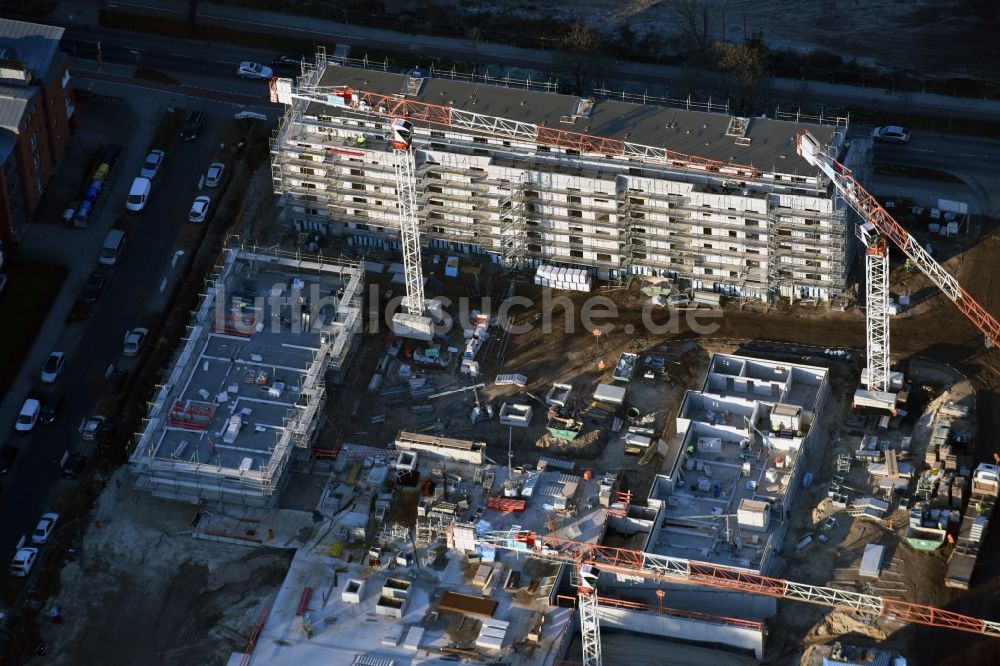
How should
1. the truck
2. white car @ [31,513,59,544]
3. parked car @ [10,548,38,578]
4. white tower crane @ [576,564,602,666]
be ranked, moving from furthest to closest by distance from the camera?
white car @ [31,513,59,544]
parked car @ [10,548,38,578]
the truck
white tower crane @ [576,564,602,666]

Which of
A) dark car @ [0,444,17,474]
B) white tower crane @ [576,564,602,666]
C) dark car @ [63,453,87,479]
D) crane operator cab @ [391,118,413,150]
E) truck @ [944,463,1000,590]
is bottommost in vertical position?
dark car @ [0,444,17,474]

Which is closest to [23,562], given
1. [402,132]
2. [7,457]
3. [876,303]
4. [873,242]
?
[7,457]

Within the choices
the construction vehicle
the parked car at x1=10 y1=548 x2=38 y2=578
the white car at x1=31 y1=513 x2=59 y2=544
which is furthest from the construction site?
the white car at x1=31 y1=513 x2=59 y2=544

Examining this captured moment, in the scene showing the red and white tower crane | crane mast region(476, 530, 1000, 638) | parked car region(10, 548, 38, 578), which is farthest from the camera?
the red and white tower crane

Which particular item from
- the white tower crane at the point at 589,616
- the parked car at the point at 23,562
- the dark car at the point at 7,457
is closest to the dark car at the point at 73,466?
the dark car at the point at 7,457

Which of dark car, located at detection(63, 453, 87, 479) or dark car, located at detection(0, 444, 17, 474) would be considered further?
dark car, located at detection(0, 444, 17, 474)

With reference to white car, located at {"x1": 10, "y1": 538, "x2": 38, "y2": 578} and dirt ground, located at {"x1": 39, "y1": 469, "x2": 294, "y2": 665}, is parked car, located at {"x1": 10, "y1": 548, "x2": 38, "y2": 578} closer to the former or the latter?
white car, located at {"x1": 10, "y1": 538, "x2": 38, "y2": 578}

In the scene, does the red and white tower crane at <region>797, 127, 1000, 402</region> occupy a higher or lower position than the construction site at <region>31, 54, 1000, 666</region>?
A: higher

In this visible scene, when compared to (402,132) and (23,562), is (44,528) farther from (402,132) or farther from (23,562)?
(402,132)

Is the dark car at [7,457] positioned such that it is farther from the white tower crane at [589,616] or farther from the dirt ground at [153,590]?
the white tower crane at [589,616]
